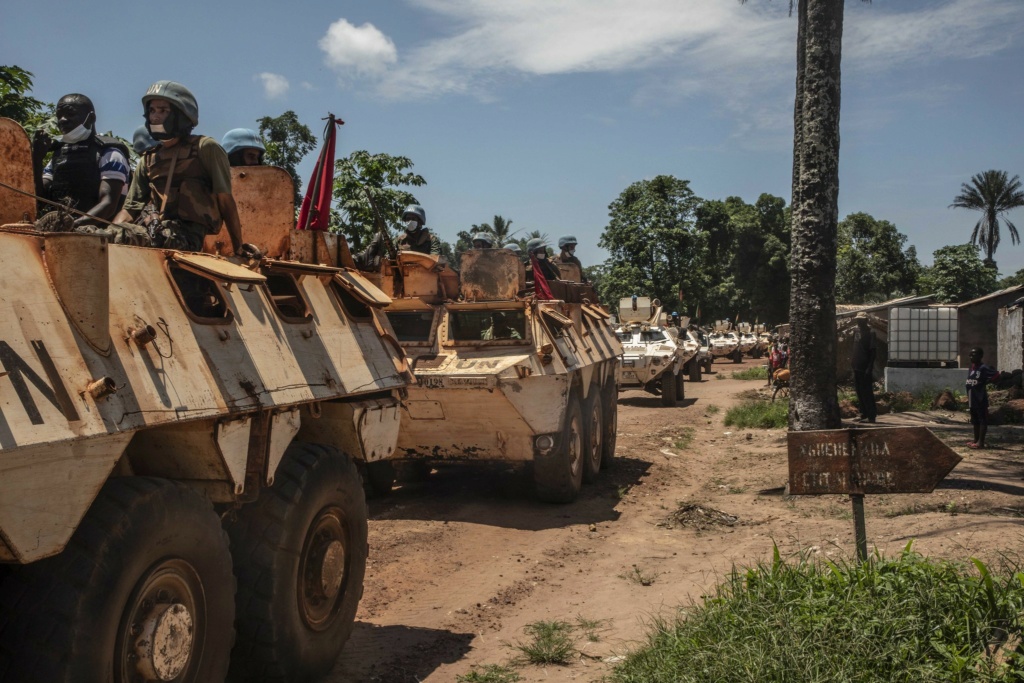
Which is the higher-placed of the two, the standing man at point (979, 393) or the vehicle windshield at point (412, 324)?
the vehicle windshield at point (412, 324)

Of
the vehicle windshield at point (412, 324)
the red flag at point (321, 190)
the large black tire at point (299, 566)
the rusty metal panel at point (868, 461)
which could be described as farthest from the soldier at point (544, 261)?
the large black tire at point (299, 566)

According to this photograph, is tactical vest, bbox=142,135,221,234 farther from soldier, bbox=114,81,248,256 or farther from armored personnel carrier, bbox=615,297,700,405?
armored personnel carrier, bbox=615,297,700,405

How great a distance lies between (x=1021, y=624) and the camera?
3.90 metres

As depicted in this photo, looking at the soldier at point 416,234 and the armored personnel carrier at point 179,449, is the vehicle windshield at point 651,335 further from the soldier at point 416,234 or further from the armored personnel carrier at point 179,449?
the armored personnel carrier at point 179,449

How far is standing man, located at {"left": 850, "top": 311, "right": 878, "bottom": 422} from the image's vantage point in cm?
1384

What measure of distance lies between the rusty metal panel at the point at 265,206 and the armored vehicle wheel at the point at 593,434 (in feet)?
16.5

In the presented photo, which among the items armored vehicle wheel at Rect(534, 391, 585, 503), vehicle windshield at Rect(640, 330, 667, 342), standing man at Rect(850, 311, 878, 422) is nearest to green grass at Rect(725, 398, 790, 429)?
standing man at Rect(850, 311, 878, 422)

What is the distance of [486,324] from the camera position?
936 cm

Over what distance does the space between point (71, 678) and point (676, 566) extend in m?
4.77

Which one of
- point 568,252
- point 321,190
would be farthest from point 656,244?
point 321,190

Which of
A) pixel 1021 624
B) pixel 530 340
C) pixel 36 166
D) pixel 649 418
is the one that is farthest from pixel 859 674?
pixel 649 418

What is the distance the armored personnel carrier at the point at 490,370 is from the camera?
832 cm

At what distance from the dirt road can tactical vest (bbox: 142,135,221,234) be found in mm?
2341

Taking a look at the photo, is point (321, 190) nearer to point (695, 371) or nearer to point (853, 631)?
point (853, 631)
